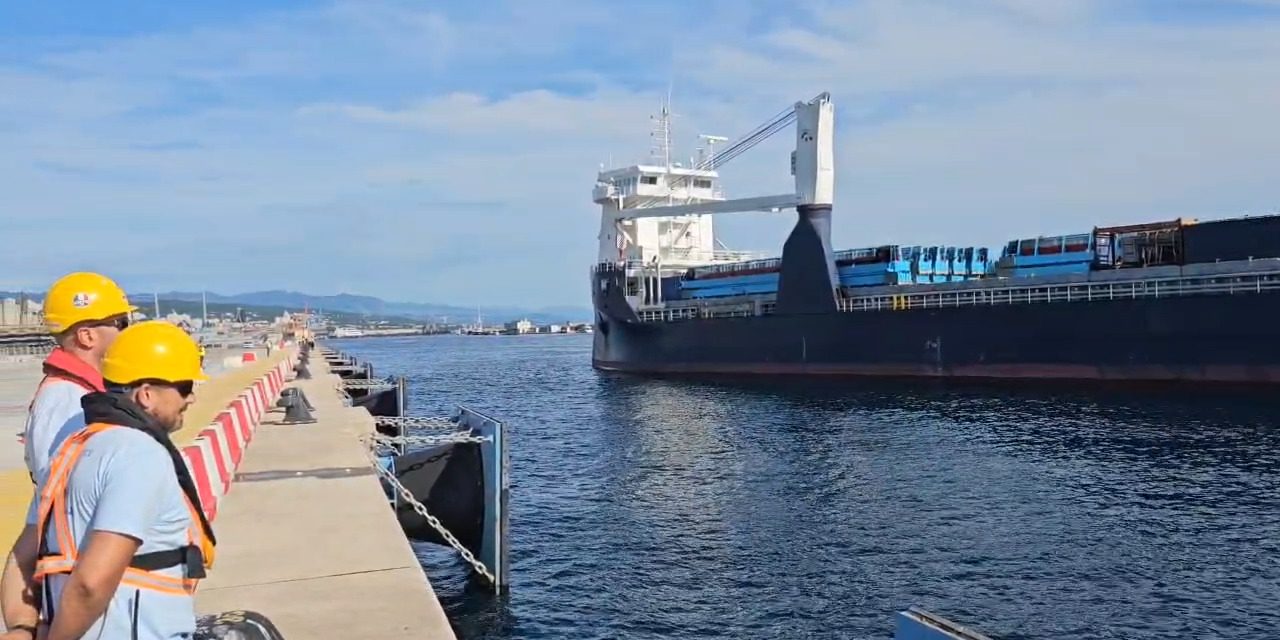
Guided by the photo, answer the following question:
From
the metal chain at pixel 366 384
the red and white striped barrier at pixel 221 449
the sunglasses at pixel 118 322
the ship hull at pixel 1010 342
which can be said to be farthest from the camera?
the ship hull at pixel 1010 342

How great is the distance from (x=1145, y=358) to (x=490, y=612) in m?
27.9

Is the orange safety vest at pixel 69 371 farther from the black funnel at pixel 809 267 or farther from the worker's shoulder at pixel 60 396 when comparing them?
the black funnel at pixel 809 267

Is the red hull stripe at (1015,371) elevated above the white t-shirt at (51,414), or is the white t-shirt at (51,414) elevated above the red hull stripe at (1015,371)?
the white t-shirt at (51,414)

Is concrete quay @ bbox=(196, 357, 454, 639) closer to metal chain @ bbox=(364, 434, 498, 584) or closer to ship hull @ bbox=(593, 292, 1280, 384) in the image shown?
metal chain @ bbox=(364, 434, 498, 584)

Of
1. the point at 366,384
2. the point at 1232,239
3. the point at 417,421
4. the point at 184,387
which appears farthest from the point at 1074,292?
the point at 184,387

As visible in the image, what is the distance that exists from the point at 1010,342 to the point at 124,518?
35281mm

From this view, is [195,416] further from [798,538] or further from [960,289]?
[960,289]

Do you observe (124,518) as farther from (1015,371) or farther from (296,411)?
(1015,371)

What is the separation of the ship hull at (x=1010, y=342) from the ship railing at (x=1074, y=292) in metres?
0.61

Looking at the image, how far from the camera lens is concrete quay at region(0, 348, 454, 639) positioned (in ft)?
18.8

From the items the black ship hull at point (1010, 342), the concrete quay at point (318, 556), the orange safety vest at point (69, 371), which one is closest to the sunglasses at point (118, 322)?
the orange safety vest at point (69, 371)

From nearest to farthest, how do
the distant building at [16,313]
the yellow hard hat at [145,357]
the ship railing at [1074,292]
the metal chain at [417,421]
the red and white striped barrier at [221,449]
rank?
the yellow hard hat at [145,357] < the red and white striped barrier at [221,449] < the metal chain at [417,421] < the ship railing at [1074,292] < the distant building at [16,313]

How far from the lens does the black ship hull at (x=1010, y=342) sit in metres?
29.5

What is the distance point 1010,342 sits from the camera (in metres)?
34.5
